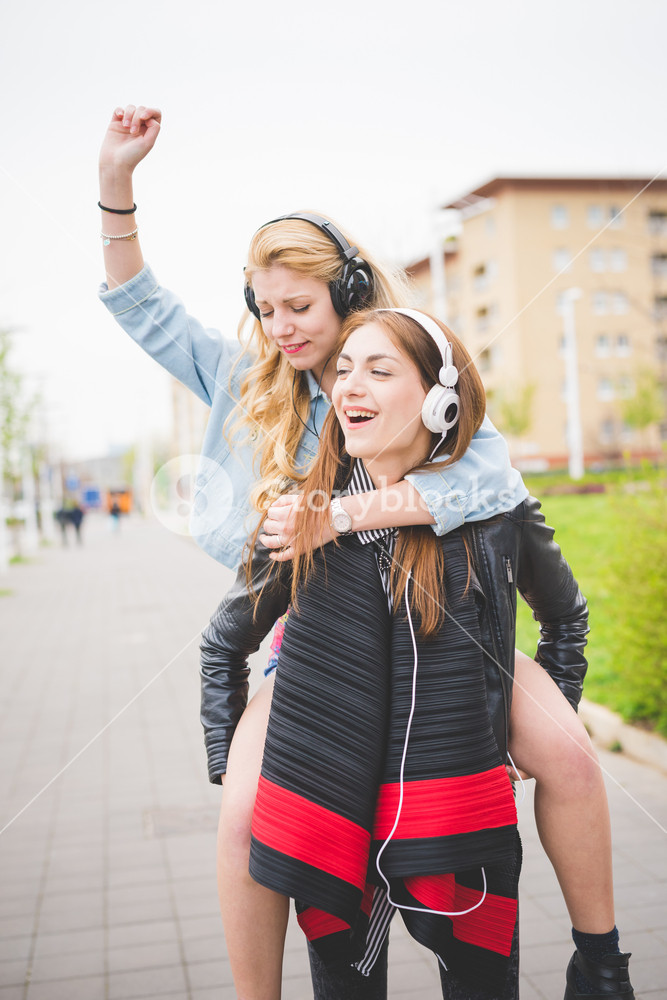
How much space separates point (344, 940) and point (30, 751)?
450 cm

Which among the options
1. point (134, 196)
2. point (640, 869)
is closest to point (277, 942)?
point (134, 196)

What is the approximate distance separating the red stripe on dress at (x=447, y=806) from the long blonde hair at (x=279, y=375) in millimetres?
666

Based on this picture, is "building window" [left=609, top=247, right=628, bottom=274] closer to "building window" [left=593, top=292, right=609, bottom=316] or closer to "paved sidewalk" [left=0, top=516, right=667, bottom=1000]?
"building window" [left=593, top=292, right=609, bottom=316]

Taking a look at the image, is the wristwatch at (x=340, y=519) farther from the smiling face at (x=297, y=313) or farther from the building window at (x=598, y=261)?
the building window at (x=598, y=261)

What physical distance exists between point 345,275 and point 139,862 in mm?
3013

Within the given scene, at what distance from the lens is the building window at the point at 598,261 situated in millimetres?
43094

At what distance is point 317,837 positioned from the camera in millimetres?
1646

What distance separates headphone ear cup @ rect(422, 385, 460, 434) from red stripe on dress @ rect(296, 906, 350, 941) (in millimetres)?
990

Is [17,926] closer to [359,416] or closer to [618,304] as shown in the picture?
[359,416]

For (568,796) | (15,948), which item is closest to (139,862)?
(15,948)

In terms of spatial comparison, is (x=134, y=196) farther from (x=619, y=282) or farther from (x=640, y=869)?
(x=619, y=282)

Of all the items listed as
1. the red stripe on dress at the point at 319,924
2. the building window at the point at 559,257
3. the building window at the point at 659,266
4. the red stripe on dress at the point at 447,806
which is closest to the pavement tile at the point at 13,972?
the red stripe on dress at the point at 319,924

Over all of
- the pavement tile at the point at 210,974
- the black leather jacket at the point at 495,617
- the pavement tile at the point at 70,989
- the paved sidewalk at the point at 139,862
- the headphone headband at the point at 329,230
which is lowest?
the paved sidewalk at the point at 139,862

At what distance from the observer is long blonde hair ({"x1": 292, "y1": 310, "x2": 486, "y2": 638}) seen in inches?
68.6
